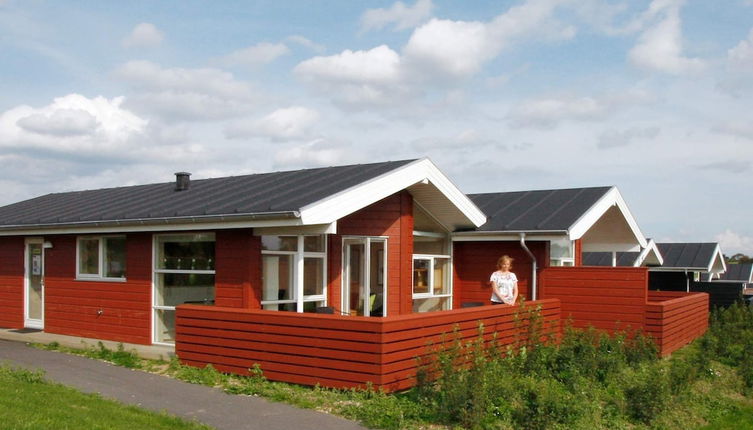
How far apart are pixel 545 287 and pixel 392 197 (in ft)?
12.1

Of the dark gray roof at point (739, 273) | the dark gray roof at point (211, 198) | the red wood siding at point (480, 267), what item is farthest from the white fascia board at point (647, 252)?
the dark gray roof at point (739, 273)

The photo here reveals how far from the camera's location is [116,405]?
873 centimetres

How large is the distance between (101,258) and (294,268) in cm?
398

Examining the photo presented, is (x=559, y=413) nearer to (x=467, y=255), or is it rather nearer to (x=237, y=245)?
(x=237, y=245)

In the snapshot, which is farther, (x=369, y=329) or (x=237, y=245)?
(x=237, y=245)

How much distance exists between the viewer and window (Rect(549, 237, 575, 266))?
16.2 m

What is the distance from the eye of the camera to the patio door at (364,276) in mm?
13680

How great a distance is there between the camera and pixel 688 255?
33.8m

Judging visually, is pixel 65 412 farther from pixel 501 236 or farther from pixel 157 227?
pixel 501 236

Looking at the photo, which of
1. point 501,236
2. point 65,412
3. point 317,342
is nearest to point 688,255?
point 501,236

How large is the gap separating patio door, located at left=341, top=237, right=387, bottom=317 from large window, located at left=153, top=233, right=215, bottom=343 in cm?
251

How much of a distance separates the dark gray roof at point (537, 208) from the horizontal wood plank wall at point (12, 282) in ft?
31.5

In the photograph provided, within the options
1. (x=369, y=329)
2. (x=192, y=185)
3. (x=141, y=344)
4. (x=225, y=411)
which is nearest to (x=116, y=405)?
(x=225, y=411)

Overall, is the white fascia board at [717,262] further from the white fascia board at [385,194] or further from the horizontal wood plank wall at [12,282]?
the horizontal wood plank wall at [12,282]
